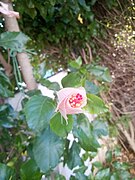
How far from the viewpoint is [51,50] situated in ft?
6.66

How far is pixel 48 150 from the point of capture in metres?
0.67

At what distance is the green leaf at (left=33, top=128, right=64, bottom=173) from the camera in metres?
0.67

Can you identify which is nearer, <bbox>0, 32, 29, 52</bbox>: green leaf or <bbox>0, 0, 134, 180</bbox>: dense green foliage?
<bbox>0, 0, 134, 180</bbox>: dense green foliage

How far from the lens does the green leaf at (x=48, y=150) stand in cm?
67

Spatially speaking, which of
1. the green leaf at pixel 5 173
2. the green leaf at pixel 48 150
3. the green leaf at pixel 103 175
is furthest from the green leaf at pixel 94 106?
the green leaf at pixel 103 175

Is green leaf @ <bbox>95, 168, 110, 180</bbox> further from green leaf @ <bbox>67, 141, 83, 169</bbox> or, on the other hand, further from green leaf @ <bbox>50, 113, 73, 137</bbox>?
green leaf @ <bbox>50, 113, 73, 137</bbox>

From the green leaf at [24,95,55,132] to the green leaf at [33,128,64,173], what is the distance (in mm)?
63

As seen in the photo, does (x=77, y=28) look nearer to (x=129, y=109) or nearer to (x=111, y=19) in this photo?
(x=111, y=19)

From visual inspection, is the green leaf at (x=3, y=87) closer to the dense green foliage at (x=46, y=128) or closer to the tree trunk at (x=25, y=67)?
the dense green foliage at (x=46, y=128)

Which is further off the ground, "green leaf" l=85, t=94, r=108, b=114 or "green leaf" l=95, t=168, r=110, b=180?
"green leaf" l=85, t=94, r=108, b=114

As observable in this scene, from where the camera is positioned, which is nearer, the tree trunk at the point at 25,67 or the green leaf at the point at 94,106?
the green leaf at the point at 94,106

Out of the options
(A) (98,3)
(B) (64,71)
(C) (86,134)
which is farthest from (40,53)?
(C) (86,134)

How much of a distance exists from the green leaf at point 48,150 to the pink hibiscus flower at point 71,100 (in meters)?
0.16

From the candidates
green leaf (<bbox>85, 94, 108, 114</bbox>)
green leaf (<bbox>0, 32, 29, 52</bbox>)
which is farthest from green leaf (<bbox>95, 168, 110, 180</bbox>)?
green leaf (<bbox>0, 32, 29, 52</bbox>)
